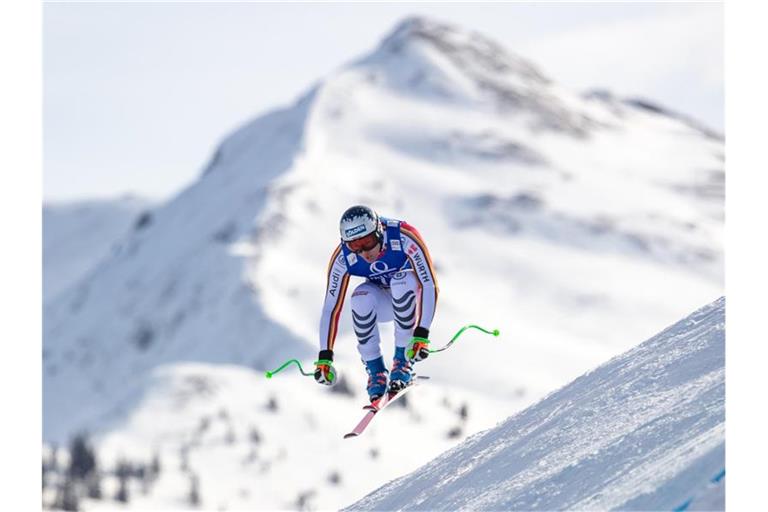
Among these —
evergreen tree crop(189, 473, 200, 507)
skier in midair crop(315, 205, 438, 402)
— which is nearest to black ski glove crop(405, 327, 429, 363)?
skier in midair crop(315, 205, 438, 402)

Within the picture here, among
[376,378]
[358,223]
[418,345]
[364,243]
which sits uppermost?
[358,223]

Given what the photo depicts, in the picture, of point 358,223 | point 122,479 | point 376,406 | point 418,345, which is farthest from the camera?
point 122,479

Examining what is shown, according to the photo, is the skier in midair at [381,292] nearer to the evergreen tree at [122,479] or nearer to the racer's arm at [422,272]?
the racer's arm at [422,272]

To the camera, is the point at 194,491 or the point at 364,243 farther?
the point at 194,491

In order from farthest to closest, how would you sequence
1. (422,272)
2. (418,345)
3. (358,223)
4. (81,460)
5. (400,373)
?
1. (81,460)
2. (400,373)
3. (422,272)
4. (418,345)
5. (358,223)

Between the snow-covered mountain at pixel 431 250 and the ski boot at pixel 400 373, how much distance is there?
37294 millimetres

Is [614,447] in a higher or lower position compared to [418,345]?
lower

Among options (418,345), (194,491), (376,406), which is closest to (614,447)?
(418,345)

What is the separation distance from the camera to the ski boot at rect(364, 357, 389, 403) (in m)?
15.7

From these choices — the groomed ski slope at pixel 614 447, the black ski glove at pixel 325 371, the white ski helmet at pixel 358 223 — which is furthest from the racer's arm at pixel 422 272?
the groomed ski slope at pixel 614 447

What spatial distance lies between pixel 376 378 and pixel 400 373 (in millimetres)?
454

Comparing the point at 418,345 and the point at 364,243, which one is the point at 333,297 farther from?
the point at 418,345

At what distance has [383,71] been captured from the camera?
5891 inches

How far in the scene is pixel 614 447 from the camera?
10.3 metres
